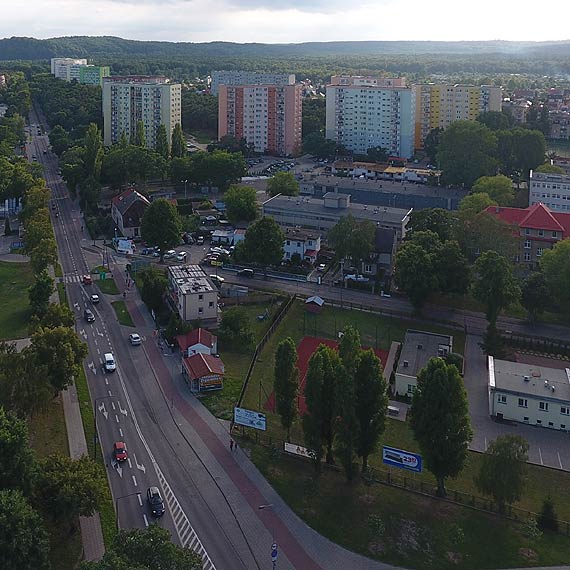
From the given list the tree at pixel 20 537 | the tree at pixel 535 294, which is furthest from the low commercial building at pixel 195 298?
the tree at pixel 20 537

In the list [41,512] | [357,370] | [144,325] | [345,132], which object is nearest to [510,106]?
[345,132]

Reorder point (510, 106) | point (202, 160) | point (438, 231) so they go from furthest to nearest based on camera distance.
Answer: point (510, 106)
point (202, 160)
point (438, 231)

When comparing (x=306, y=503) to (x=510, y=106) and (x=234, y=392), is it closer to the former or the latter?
(x=234, y=392)

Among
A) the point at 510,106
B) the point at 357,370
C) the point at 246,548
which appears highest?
the point at 510,106

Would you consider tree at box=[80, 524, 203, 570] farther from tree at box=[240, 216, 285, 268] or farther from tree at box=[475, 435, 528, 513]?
tree at box=[240, 216, 285, 268]

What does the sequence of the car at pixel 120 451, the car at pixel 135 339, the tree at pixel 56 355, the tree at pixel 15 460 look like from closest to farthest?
the tree at pixel 15 460 → the car at pixel 120 451 → the tree at pixel 56 355 → the car at pixel 135 339

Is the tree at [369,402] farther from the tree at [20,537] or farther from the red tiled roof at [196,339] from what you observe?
the red tiled roof at [196,339]
